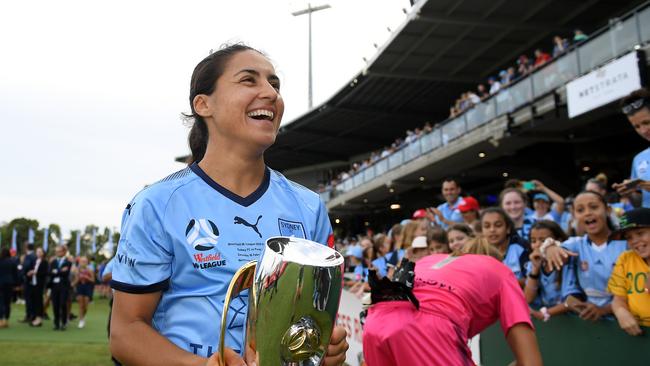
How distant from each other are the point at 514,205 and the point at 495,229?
1.29 meters

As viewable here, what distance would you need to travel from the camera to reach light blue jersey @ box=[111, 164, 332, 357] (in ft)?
4.40

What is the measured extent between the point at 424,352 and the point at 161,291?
182 centimetres

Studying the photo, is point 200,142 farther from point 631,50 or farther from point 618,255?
point 631,50

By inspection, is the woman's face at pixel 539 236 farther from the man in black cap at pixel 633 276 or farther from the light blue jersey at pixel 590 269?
the man in black cap at pixel 633 276

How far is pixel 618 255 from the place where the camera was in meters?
4.09

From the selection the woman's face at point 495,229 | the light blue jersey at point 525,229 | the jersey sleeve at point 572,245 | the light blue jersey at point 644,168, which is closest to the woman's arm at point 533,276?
the jersey sleeve at point 572,245

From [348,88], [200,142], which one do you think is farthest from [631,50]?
[348,88]

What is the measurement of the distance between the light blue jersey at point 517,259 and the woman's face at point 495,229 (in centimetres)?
11

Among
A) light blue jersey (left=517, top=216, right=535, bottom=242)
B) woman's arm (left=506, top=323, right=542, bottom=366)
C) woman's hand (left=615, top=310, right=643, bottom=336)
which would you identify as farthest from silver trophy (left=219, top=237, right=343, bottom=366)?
light blue jersey (left=517, top=216, right=535, bottom=242)

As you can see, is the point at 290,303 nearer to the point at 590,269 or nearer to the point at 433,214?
the point at 590,269

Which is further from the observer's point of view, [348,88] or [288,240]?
[348,88]

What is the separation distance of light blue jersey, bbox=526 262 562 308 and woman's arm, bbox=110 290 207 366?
3.88 meters

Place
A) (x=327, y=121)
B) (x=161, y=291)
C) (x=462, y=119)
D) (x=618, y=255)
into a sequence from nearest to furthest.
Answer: (x=161, y=291) < (x=618, y=255) < (x=462, y=119) < (x=327, y=121)

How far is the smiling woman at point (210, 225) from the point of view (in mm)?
1312
